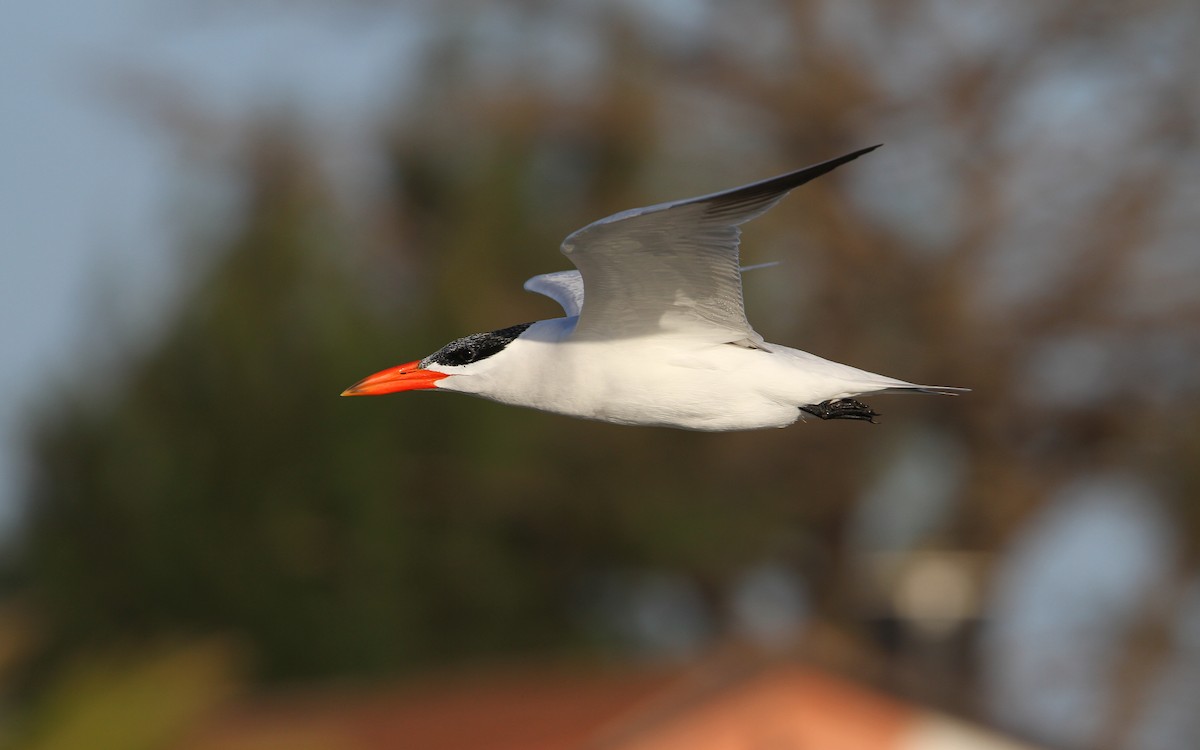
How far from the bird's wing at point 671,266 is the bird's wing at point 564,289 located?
72 centimetres

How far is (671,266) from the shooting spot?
4.03 metres

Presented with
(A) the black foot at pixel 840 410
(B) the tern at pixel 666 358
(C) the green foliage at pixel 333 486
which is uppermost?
(B) the tern at pixel 666 358

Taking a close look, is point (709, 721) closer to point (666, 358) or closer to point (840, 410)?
point (840, 410)

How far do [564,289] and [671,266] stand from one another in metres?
1.20

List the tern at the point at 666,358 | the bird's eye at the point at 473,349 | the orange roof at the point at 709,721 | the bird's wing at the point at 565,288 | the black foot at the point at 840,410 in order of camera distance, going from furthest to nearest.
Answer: the orange roof at the point at 709,721 → the bird's wing at the point at 565,288 → the bird's eye at the point at 473,349 → the black foot at the point at 840,410 → the tern at the point at 666,358

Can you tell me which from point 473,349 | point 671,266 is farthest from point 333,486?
point 671,266

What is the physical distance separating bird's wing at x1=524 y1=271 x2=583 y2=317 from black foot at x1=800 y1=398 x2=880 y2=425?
0.93m

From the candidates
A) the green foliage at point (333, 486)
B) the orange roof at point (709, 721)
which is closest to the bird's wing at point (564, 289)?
the orange roof at point (709, 721)

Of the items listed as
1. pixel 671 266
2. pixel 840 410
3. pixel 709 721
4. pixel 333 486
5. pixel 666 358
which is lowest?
pixel 333 486

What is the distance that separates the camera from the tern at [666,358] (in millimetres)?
3979

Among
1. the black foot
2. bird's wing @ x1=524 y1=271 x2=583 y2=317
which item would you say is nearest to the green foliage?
bird's wing @ x1=524 y1=271 x2=583 y2=317

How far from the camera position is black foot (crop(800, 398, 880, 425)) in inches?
166

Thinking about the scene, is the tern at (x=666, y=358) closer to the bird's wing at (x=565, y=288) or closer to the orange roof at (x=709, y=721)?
the bird's wing at (x=565, y=288)

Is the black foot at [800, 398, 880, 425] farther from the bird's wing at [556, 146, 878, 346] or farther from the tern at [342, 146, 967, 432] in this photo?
the bird's wing at [556, 146, 878, 346]
